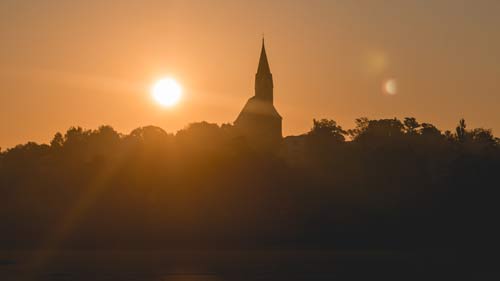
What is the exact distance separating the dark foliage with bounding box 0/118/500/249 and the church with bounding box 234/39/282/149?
2518 inches

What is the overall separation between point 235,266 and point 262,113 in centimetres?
10710

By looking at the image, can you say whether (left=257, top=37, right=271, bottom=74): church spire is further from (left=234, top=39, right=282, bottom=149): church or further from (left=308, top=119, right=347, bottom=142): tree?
(left=308, top=119, right=347, bottom=142): tree

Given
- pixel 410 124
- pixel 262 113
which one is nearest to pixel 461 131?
pixel 410 124

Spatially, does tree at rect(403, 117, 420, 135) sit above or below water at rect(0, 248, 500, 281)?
above

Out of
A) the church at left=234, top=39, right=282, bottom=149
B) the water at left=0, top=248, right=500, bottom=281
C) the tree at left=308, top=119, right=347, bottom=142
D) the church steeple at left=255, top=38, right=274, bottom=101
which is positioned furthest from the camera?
the church steeple at left=255, top=38, right=274, bottom=101

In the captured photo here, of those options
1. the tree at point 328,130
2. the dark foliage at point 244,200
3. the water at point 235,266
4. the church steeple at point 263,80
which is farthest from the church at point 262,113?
the water at point 235,266

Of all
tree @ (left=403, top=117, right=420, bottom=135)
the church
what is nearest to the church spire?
the church

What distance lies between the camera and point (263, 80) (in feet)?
564

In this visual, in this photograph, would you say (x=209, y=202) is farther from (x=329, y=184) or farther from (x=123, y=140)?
(x=123, y=140)

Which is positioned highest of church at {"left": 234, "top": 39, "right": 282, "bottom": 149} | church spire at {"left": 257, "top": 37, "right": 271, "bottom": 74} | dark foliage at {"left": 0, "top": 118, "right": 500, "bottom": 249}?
church spire at {"left": 257, "top": 37, "right": 271, "bottom": 74}

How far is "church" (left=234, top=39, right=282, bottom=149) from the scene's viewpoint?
540 feet

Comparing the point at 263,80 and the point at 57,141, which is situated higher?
the point at 263,80

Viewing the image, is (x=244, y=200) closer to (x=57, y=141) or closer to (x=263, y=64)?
(x=57, y=141)

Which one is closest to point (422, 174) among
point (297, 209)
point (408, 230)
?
point (408, 230)
